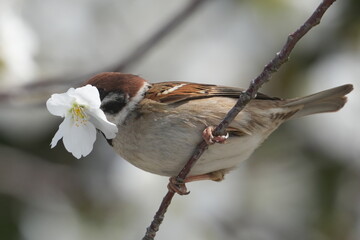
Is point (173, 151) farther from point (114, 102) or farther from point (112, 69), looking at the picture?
point (112, 69)

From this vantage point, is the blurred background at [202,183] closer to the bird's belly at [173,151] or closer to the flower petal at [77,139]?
the bird's belly at [173,151]

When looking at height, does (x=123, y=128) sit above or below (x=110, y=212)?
above

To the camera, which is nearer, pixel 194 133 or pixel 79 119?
pixel 79 119

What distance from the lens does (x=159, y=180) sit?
15.0ft

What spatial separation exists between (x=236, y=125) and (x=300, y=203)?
2.13m

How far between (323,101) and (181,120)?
700 millimetres

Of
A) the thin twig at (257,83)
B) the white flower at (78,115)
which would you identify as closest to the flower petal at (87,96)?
the white flower at (78,115)

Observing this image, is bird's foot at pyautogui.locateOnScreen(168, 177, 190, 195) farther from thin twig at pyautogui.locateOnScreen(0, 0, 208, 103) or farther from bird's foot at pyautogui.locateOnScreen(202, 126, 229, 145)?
thin twig at pyautogui.locateOnScreen(0, 0, 208, 103)

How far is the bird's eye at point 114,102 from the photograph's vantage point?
3.00 meters

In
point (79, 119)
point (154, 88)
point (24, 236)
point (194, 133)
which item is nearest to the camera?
point (79, 119)


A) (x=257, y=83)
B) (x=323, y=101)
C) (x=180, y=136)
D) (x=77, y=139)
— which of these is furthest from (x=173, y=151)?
(x=323, y=101)

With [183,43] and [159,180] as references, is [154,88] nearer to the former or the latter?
[159,180]

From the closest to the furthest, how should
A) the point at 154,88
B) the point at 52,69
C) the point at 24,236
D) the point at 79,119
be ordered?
the point at 79,119 → the point at 154,88 → the point at 52,69 → the point at 24,236

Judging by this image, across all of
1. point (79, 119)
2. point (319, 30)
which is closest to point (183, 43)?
point (319, 30)
